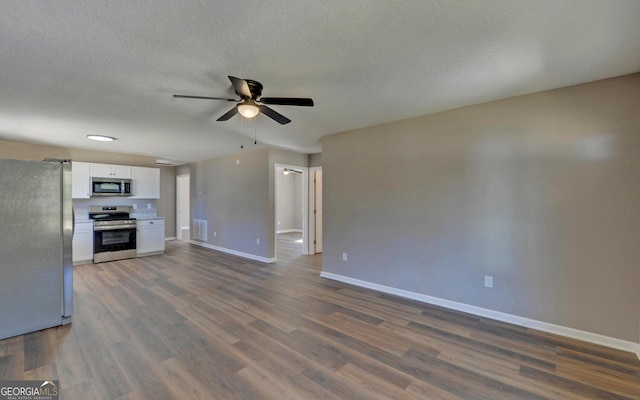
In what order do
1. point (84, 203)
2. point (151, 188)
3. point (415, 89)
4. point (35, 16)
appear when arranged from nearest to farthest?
point (35, 16), point (415, 89), point (84, 203), point (151, 188)

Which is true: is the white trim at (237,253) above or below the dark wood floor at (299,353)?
above

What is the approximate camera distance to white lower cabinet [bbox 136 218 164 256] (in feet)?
19.7

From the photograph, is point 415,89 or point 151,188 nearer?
point 415,89

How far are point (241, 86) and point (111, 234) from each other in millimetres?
5265

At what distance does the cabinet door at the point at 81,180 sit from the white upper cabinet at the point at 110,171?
4.3 inches

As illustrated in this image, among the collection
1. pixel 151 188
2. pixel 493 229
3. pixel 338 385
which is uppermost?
pixel 151 188

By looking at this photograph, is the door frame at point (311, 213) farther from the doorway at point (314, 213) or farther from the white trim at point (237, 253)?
the white trim at point (237, 253)

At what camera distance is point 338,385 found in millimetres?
1920

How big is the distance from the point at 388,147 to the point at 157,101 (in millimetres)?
2991

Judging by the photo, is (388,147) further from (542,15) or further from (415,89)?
(542,15)

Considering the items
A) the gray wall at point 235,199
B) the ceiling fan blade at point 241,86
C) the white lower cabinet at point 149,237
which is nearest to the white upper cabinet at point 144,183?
the white lower cabinet at point 149,237

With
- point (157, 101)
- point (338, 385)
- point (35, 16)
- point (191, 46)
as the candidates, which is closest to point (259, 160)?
point (157, 101)

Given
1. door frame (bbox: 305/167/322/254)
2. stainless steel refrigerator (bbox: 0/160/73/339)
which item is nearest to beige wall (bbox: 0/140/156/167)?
stainless steel refrigerator (bbox: 0/160/73/339)

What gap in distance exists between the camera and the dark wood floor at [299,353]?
6.19ft
